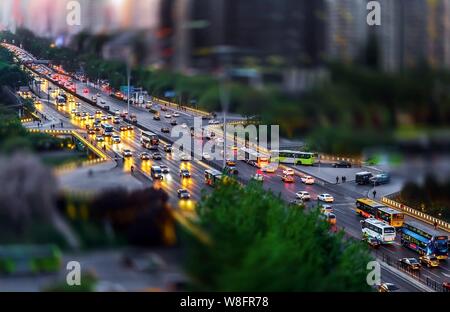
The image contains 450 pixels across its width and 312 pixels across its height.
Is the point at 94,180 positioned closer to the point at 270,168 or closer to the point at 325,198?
the point at 325,198

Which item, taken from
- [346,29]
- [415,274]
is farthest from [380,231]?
[346,29]

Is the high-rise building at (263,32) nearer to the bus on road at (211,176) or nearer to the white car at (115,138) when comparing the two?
the white car at (115,138)

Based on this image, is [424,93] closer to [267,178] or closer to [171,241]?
[171,241]

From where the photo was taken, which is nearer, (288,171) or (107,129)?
(107,129)

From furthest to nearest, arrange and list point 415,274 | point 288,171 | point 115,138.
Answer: point 288,171, point 415,274, point 115,138

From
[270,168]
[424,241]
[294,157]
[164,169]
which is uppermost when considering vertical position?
[164,169]

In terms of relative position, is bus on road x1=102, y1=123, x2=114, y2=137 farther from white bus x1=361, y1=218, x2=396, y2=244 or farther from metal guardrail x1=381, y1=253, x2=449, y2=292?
white bus x1=361, y1=218, x2=396, y2=244

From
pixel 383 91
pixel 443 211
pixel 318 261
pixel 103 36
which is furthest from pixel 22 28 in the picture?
pixel 443 211

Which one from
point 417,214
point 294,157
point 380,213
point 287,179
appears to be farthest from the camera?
point 294,157

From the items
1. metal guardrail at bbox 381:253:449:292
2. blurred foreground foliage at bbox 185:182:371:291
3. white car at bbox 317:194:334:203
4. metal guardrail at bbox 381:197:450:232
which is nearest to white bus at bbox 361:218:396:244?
metal guardrail at bbox 381:253:449:292
